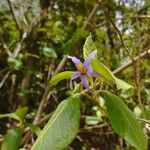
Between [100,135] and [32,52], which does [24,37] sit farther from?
[100,135]

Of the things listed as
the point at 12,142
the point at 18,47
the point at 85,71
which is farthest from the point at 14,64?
the point at 85,71

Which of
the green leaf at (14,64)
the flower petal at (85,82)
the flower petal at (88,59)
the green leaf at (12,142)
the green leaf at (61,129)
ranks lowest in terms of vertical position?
the green leaf at (12,142)

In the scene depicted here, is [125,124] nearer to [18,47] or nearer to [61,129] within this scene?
[61,129]

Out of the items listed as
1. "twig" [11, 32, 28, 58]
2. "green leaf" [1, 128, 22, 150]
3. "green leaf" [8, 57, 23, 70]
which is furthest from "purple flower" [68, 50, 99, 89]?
"twig" [11, 32, 28, 58]

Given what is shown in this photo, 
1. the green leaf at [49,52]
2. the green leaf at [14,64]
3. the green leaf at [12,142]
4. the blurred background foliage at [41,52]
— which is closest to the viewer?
the green leaf at [12,142]

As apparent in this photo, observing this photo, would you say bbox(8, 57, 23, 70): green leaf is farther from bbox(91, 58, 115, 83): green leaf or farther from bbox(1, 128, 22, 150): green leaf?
bbox(91, 58, 115, 83): green leaf

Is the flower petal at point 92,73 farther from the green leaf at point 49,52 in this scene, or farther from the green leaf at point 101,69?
the green leaf at point 49,52

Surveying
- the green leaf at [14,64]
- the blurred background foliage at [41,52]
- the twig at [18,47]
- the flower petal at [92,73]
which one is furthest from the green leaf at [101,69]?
the twig at [18,47]
